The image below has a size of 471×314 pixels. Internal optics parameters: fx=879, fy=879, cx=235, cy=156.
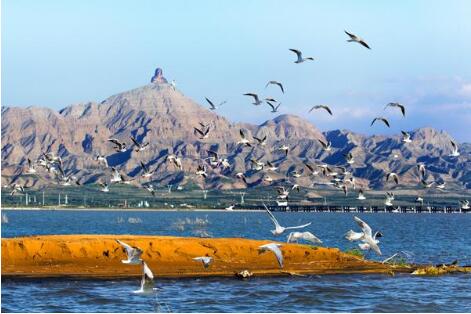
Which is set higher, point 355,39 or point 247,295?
point 355,39

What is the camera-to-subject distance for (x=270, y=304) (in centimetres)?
3534

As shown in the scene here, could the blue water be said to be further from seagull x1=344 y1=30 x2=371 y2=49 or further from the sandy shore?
seagull x1=344 y1=30 x2=371 y2=49

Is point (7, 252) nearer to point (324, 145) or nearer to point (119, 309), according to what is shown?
point (119, 309)

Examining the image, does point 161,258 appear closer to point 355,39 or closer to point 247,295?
point 247,295

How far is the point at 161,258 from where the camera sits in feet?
152

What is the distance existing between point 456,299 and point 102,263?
17.9 meters

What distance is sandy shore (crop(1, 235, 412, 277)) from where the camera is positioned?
43375mm

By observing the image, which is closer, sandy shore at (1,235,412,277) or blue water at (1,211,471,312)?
blue water at (1,211,471,312)

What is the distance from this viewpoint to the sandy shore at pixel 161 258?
43375mm

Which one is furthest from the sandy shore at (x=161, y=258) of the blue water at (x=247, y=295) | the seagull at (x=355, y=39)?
the seagull at (x=355, y=39)

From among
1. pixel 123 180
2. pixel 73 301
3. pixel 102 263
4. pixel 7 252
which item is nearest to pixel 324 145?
pixel 123 180

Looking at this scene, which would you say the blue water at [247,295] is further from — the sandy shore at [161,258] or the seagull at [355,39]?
the seagull at [355,39]

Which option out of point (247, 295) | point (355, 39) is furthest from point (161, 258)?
point (355, 39)

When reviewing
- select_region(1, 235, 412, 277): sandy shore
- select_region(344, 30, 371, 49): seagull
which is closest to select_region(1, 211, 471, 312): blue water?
select_region(1, 235, 412, 277): sandy shore
